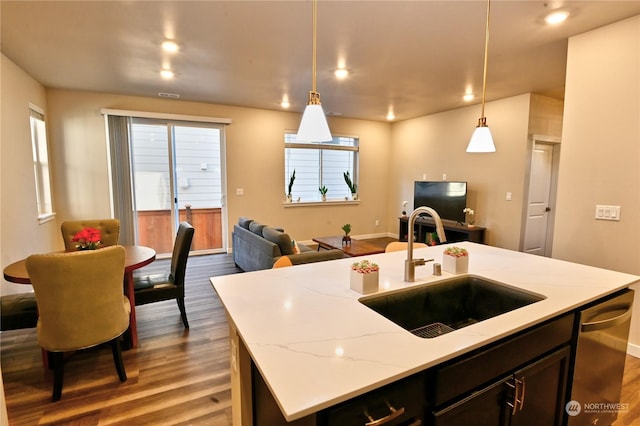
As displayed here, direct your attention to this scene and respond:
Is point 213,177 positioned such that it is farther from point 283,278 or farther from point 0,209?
point 283,278

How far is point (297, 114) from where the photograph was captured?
631cm

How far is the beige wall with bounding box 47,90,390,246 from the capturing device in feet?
15.6

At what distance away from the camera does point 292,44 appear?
3.04 meters

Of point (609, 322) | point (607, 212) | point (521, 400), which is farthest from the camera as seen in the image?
point (607, 212)

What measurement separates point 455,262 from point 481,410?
79 centimetres

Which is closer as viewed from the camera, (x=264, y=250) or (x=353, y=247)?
(x=264, y=250)

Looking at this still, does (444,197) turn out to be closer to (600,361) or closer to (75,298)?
(600,361)

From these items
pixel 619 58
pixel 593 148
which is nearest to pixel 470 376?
pixel 593 148

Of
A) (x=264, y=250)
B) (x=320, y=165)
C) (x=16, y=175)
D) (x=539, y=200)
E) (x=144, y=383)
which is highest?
(x=320, y=165)

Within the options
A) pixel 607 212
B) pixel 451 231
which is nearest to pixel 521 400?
pixel 607 212

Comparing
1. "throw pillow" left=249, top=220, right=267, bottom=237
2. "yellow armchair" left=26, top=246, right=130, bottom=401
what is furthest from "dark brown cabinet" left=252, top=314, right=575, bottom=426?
"throw pillow" left=249, top=220, right=267, bottom=237

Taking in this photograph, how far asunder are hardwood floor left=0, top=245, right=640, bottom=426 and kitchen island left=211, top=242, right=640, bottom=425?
0.81m

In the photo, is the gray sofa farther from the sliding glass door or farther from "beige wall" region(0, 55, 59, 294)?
"beige wall" region(0, 55, 59, 294)

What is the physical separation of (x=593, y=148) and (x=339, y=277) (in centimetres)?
258
